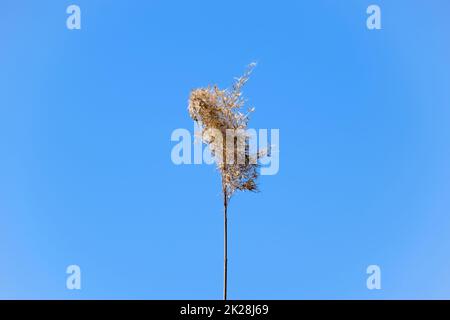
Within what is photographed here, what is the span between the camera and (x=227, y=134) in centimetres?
1623

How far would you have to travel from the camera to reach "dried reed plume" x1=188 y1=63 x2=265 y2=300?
1622 centimetres

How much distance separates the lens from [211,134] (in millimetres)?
16344

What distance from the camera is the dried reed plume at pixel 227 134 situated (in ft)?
53.2
